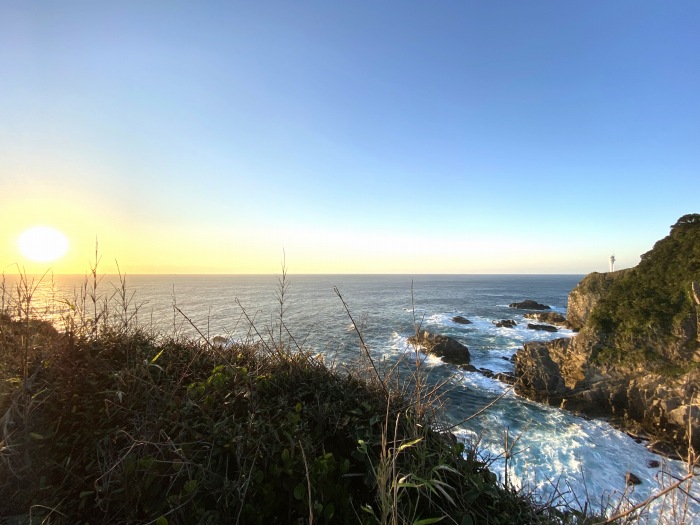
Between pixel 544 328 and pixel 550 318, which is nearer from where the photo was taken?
pixel 544 328

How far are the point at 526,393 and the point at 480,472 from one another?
69.4 feet

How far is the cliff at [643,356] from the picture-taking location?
15.5m

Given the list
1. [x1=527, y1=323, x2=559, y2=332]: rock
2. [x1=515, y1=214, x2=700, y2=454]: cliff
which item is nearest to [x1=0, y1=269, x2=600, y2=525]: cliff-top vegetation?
[x1=515, y1=214, x2=700, y2=454]: cliff

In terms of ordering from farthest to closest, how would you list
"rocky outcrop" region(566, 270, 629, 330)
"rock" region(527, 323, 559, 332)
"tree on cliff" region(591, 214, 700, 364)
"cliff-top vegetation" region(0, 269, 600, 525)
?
Answer: "rock" region(527, 323, 559, 332) < "rocky outcrop" region(566, 270, 629, 330) < "tree on cliff" region(591, 214, 700, 364) < "cliff-top vegetation" region(0, 269, 600, 525)

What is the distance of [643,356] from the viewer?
722 inches

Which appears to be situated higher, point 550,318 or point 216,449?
point 216,449

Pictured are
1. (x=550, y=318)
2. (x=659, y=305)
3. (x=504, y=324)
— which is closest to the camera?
(x=659, y=305)

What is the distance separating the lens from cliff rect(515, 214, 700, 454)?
15508mm

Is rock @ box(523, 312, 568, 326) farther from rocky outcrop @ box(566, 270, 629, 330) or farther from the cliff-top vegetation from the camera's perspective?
the cliff-top vegetation

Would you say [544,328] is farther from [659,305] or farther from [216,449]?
[216,449]

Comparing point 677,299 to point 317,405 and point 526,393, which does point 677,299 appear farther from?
point 317,405

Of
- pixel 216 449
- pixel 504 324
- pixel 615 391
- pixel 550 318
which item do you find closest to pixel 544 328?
pixel 504 324

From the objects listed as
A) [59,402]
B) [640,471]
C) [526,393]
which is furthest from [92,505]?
[526,393]

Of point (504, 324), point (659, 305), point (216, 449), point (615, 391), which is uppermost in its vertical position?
point (216, 449)
